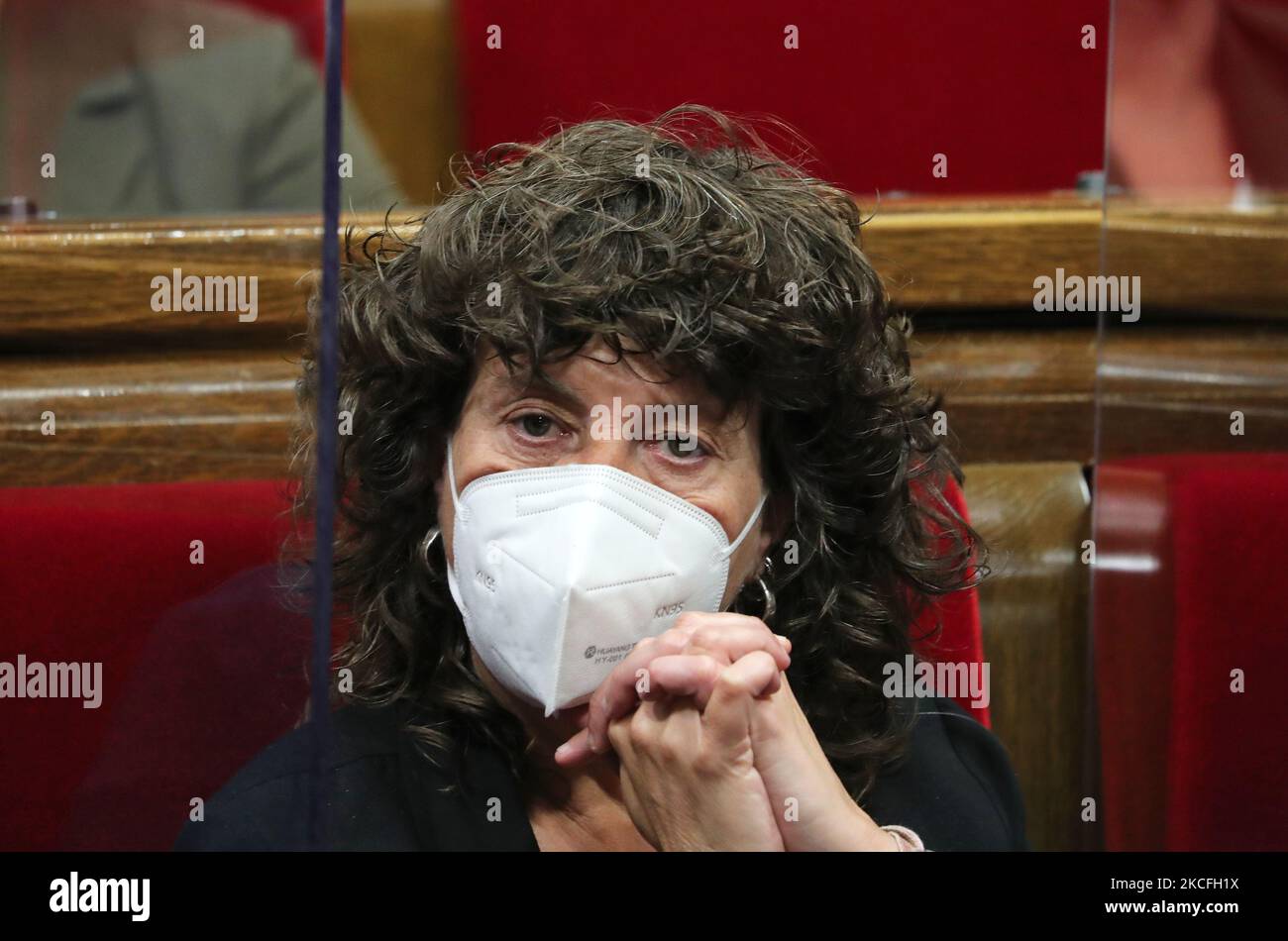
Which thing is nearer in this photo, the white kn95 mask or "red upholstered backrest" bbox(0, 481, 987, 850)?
"red upholstered backrest" bbox(0, 481, 987, 850)

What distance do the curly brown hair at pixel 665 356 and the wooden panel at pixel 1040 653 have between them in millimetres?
186

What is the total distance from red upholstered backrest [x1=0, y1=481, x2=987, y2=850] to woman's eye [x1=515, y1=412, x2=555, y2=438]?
0.55 feet

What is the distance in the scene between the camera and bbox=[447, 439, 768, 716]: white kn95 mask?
0.84 metres

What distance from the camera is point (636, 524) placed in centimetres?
87

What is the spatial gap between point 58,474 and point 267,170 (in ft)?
1.02

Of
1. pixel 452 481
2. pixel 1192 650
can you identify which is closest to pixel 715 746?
pixel 452 481

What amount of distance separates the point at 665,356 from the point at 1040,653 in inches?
23.2

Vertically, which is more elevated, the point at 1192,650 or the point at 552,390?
the point at 552,390

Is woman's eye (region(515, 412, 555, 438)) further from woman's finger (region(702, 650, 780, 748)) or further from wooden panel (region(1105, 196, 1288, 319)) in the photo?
wooden panel (region(1105, 196, 1288, 319))
